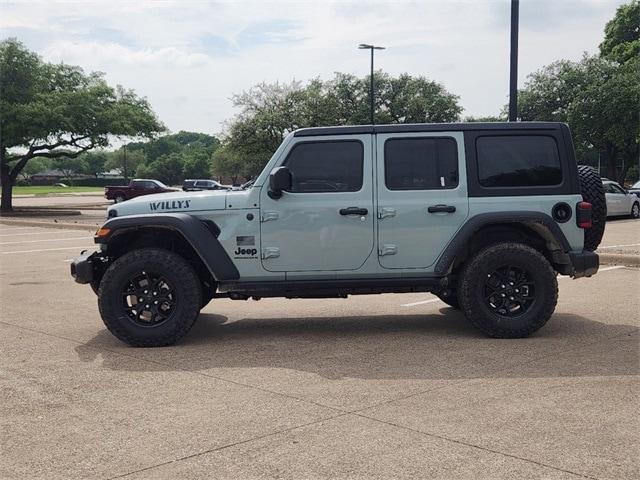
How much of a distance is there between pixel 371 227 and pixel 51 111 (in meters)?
28.1

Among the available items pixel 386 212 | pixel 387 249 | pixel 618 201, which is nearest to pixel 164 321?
pixel 387 249

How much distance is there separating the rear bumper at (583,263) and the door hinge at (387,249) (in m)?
1.65

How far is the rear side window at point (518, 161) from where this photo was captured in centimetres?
683

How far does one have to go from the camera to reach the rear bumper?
6699 mm

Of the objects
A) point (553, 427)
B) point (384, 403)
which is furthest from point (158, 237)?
point (553, 427)

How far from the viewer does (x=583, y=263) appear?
6699 mm

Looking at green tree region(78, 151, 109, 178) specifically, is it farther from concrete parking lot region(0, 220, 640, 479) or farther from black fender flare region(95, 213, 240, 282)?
black fender flare region(95, 213, 240, 282)

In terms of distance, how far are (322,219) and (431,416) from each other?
2635 mm

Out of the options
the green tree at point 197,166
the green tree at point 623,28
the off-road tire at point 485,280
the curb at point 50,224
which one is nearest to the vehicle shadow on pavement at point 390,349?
the off-road tire at point 485,280

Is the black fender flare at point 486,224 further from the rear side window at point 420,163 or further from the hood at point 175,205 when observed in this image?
the hood at point 175,205

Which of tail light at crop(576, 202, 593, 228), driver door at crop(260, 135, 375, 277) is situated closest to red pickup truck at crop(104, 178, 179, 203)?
driver door at crop(260, 135, 375, 277)

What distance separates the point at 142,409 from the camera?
470cm

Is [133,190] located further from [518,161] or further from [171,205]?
[518,161]

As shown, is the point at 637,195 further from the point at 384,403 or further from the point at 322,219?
the point at 384,403
